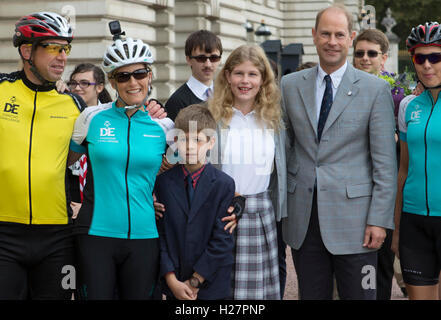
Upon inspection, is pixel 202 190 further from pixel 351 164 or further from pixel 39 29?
pixel 39 29

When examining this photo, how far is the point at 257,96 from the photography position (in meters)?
4.82

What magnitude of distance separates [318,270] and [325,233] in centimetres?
27

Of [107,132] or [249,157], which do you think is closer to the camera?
[107,132]

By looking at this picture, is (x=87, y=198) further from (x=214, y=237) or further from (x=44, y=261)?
(x=214, y=237)

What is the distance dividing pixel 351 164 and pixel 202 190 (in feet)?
3.27

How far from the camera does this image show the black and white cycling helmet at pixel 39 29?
424cm

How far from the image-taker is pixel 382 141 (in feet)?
14.8

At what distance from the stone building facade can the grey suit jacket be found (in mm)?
8923

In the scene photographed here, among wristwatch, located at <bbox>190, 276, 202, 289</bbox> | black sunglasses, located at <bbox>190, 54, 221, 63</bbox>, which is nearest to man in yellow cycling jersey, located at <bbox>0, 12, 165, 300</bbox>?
wristwatch, located at <bbox>190, 276, 202, 289</bbox>

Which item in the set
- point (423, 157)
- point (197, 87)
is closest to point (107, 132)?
point (423, 157)

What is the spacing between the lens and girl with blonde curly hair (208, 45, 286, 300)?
15.1 ft

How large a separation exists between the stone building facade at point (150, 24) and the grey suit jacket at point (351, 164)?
8.92 m

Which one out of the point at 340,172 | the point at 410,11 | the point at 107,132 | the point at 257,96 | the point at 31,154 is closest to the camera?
the point at 31,154
